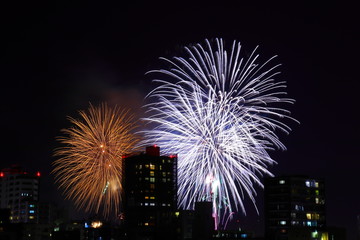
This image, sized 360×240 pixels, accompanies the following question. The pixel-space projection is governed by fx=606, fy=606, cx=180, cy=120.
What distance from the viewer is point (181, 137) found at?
96.2 metres

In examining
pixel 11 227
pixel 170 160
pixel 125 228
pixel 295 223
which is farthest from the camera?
pixel 170 160

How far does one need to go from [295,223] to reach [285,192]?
7.45m

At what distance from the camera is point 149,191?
15675 cm

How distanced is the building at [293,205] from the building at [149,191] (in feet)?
76.4

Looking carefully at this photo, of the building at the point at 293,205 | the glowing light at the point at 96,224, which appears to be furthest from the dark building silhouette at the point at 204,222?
the glowing light at the point at 96,224

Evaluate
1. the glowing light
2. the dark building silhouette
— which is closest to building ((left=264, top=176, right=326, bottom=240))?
the dark building silhouette

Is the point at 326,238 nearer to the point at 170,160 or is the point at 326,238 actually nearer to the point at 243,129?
the point at 170,160

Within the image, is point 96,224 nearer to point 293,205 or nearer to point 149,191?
point 149,191

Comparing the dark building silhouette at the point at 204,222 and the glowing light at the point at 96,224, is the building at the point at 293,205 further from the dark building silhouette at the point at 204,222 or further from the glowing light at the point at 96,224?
the glowing light at the point at 96,224

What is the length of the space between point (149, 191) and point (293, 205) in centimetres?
3835

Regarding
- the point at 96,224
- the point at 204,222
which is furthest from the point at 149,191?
the point at 204,222

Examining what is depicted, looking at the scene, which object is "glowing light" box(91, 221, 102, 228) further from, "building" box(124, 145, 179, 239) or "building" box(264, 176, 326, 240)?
"building" box(264, 176, 326, 240)

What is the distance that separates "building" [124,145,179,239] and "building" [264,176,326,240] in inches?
917

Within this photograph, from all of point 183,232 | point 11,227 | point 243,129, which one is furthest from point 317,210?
point 11,227
